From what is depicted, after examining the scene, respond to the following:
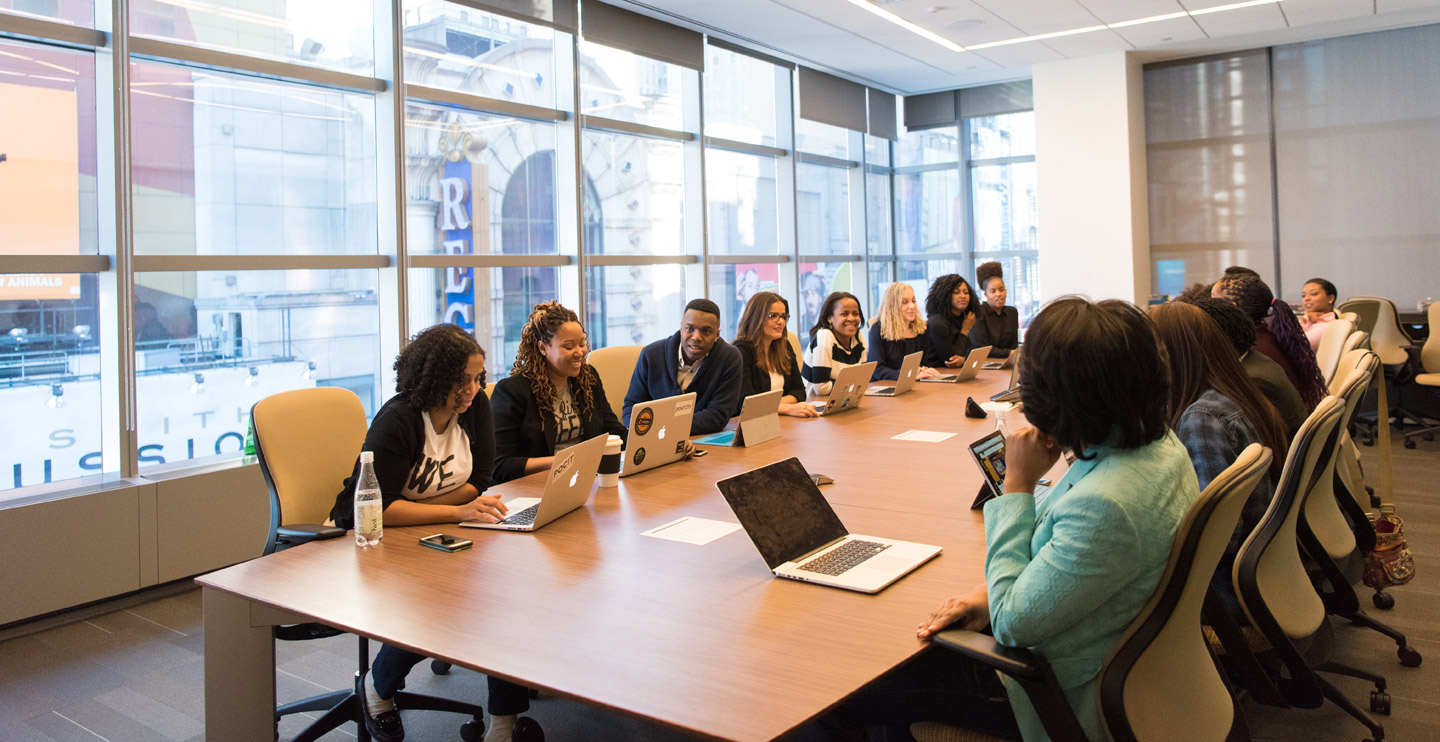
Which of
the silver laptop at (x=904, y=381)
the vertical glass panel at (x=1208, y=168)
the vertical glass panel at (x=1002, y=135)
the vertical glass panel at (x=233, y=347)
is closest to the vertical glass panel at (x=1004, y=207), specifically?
the vertical glass panel at (x=1002, y=135)

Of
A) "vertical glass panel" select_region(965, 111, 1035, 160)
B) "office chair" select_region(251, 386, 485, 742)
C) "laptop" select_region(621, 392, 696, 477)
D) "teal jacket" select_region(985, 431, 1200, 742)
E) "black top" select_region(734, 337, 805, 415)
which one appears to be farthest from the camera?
"vertical glass panel" select_region(965, 111, 1035, 160)

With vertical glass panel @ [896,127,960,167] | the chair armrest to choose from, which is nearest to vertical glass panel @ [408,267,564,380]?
the chair armrest

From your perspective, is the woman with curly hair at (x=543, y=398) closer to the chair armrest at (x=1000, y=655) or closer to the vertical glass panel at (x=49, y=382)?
the chair armrest at (x=1000, y=655)

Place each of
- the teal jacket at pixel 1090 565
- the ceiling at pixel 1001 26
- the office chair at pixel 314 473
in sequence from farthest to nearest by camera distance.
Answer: the ceiling at pixel 1001 26
the office chair at pixel 314 473
the teal jacket at pixel 1090 565

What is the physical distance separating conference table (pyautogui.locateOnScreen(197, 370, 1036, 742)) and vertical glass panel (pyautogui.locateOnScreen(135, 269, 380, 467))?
8.36 ft

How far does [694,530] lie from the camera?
7.84 feet

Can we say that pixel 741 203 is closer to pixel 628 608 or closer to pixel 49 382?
pixel 49 382

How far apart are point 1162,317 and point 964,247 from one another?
798 cm

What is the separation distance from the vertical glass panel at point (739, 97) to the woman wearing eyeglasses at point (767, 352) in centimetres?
332

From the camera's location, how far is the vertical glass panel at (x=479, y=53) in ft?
18.0

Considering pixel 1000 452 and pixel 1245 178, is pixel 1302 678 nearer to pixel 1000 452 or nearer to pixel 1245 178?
pixel 1000 452

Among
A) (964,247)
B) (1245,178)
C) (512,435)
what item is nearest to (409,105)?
(512,435)

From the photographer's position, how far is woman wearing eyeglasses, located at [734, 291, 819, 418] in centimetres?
463

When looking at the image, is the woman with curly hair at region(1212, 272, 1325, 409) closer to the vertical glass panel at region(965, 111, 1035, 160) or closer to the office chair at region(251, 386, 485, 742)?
the office chair at region(251, 386, 485, 742)
